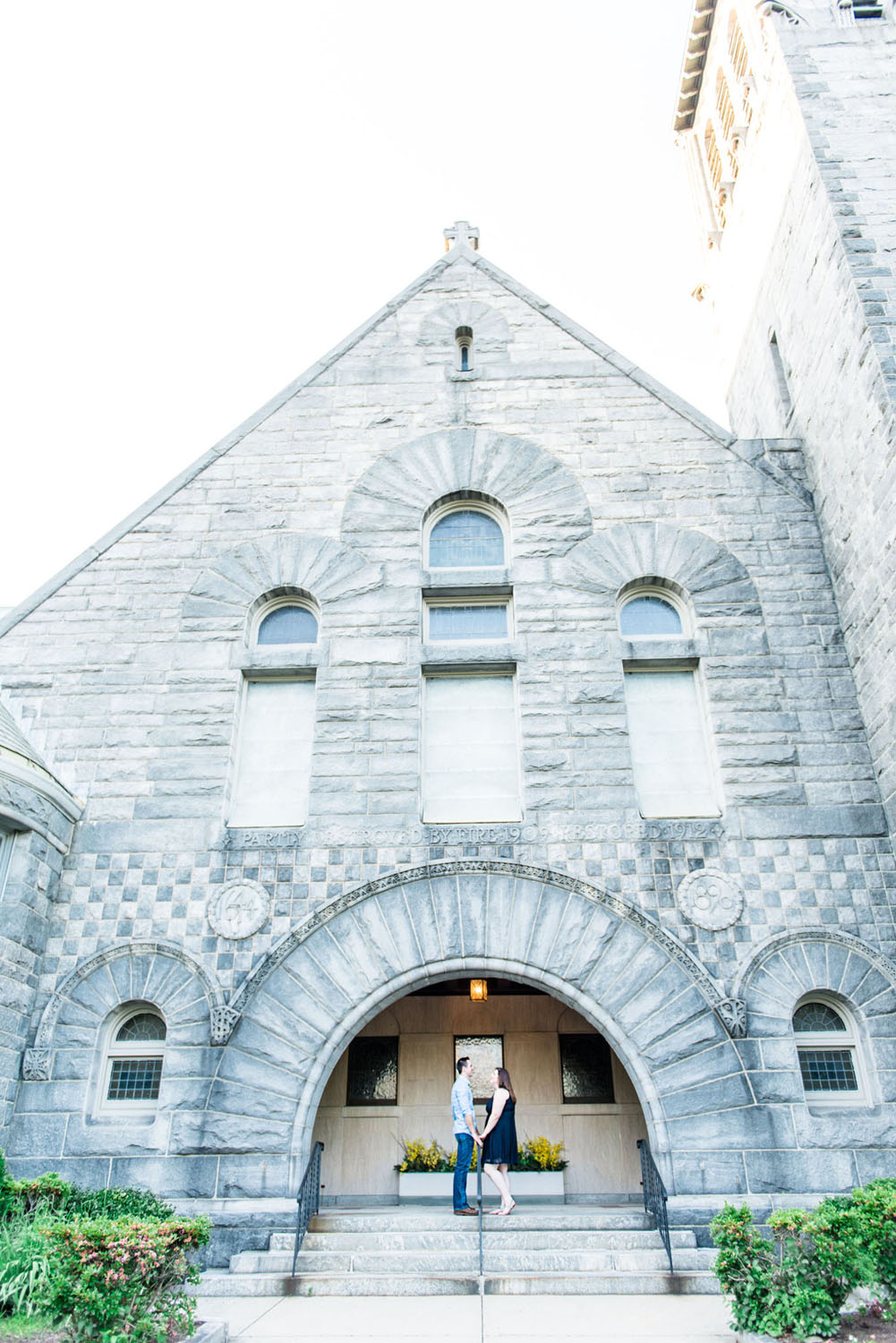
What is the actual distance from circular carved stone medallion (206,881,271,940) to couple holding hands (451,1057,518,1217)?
7.61 feet

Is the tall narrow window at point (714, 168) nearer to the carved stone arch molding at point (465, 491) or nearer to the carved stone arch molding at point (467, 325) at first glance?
the carved stone arch molding at point (467, 325)

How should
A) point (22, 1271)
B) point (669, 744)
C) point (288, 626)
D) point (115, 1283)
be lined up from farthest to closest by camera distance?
1. point (288, 626)
2. point (669, 744)
3. point (22, 1271)
4. point (115, 1283)

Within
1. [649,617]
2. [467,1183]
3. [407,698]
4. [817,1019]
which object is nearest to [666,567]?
[649,617]

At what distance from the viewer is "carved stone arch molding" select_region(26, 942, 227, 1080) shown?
8773mm

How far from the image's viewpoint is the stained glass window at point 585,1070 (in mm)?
11164

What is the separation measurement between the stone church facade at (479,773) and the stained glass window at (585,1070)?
0.12 ft

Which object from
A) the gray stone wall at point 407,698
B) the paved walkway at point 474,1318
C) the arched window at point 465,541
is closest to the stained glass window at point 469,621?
the gray stone wall at point 407,698

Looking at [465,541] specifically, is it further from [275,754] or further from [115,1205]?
[115,1205]

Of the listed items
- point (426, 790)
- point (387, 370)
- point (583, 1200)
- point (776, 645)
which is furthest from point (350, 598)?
point (583, 1200)

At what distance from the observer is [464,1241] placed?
310 inches

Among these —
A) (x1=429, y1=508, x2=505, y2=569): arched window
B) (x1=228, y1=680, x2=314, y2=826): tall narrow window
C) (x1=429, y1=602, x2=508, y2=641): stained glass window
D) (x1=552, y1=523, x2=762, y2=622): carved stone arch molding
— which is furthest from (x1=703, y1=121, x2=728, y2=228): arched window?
(x1=228, y1=680, x2=314, y2=826): tall narrow window

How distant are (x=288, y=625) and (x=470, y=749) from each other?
256cm

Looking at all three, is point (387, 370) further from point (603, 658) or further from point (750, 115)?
point (750, 115)

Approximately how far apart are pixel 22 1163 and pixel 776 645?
8686 millimetres
